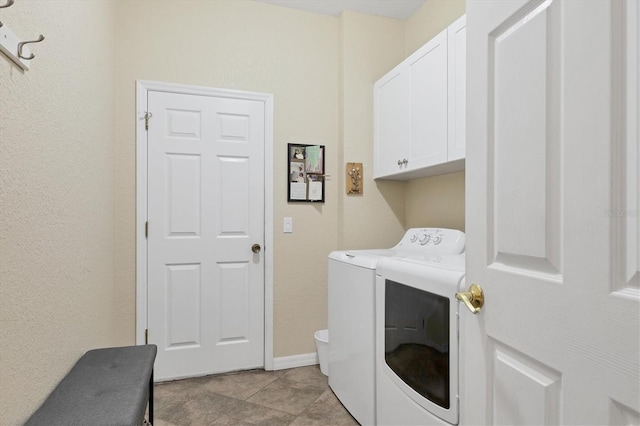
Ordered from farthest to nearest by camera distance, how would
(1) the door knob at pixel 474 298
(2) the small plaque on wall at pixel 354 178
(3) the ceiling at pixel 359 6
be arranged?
1. (2) the small plaque on wall at pixel 354 178
2. (3) the ceiling at pixel 359 6
3. (1) the door knob at pixel 474 298

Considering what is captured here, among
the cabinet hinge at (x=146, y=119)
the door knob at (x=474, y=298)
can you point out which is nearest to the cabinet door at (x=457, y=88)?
the door knob at (x=474, y=298)

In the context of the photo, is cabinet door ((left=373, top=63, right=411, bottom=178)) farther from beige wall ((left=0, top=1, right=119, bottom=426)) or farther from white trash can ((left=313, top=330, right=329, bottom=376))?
beige wall ((left=0, top=1, right=119, bottom=426))

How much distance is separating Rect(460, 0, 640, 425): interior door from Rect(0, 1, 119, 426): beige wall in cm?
126

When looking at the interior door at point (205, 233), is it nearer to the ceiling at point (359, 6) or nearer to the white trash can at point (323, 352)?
the white trash can at point (323, 352)

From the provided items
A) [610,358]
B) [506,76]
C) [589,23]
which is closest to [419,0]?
[506,76]

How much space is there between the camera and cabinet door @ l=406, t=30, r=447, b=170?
204 cm

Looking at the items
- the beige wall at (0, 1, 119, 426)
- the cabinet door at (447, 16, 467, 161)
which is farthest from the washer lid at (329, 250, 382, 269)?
the beige wall at (0, 1, 119, 426)

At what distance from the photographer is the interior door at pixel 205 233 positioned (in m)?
2.48

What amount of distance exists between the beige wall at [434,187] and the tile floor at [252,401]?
4.66 ft

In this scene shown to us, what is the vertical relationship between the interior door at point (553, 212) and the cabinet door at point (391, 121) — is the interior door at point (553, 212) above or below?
below

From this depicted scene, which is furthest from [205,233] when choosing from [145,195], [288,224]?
[288,224]

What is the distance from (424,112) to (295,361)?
6.83 ft

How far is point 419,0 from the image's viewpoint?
2689 millimetres

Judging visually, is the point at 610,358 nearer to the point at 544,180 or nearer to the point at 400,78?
the point at 544,180
